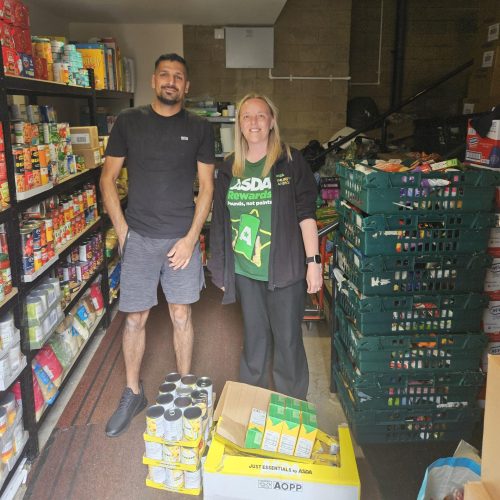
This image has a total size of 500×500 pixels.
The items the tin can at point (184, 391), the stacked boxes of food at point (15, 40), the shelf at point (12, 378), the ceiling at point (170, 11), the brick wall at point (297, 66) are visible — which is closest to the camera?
the shelf at point (12, 378)

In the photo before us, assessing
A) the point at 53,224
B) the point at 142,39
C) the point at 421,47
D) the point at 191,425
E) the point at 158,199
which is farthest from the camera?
the point at 421,47

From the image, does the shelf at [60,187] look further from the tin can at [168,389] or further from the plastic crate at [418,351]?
the plastic crate at [418,351]

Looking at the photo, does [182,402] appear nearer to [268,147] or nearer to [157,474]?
[157,474]

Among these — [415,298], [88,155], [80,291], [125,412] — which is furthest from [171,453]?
[88,155]

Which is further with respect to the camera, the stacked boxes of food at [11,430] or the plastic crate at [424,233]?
the plastic crate at [424,233]

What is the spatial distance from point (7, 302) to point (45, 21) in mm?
3175

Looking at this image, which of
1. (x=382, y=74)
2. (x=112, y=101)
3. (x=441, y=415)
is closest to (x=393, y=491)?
(x=441, y=415)

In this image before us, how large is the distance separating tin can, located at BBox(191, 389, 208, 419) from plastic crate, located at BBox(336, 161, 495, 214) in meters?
1.09

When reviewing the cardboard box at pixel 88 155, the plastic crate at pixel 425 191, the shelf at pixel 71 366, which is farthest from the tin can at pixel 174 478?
the cardboard box at pixel 88 155

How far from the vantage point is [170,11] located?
179 inches

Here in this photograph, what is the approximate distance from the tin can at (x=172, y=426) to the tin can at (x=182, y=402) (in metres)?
0.06

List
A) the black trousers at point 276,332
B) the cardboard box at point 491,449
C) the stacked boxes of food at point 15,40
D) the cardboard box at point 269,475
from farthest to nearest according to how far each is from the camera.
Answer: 1. the black trousers at point 276,332
2. the stacked boxes of food at point 15,40
3. the cardboard box at point 269,475
4. the cardboard box at point 491,449

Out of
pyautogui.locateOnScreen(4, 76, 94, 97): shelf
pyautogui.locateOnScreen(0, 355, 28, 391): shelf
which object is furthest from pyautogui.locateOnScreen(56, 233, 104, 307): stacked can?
pyautogui.locateOnScreen(4, 76, 94, 97): shelf

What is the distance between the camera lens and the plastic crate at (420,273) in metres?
2.29
